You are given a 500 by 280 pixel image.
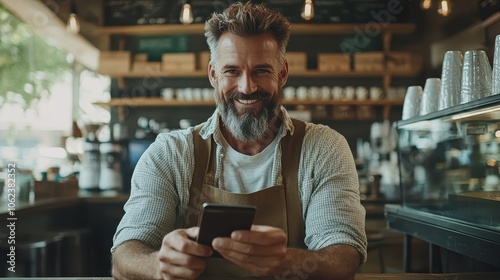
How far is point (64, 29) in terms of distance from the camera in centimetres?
464

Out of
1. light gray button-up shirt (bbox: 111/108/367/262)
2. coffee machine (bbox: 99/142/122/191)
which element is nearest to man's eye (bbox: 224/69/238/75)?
light gray button-up shirt (bbox: 111/108/367/262)

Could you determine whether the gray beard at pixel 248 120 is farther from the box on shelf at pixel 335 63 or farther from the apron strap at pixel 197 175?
the box on shelf at pixel 335 63

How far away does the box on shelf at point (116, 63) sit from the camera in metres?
4.50

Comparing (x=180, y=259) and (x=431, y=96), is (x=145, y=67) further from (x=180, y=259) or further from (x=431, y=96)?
(x=180, y=259)

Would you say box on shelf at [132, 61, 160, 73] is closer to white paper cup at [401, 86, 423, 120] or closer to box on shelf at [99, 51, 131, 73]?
box on shelf at [99, 51, 131, 73]

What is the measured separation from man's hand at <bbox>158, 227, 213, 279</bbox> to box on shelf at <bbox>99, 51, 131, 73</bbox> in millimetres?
3638

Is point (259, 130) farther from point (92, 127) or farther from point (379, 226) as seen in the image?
point (92, 127)

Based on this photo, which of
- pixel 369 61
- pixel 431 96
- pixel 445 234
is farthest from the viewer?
pixel 369 61

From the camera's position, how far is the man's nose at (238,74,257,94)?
1.50 meters

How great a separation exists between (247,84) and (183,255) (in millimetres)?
609

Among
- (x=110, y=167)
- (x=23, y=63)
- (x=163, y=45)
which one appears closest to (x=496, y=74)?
(x=110, y=167)

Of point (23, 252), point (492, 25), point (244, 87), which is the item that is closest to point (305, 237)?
point (244, 87)

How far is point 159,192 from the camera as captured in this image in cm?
146

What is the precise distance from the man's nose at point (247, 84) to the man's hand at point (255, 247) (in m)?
0.55
